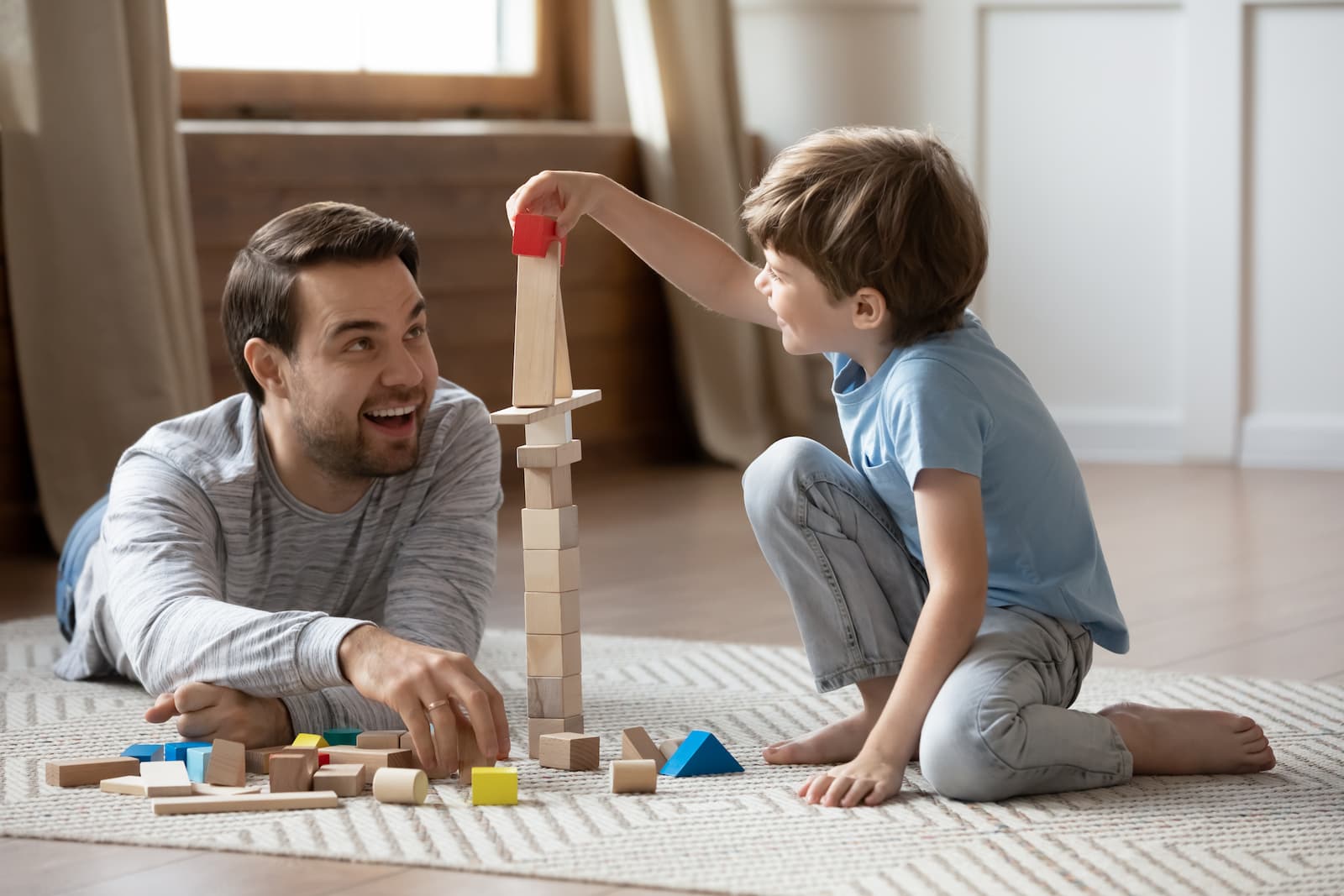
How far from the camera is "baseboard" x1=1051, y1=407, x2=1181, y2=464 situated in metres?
3.63

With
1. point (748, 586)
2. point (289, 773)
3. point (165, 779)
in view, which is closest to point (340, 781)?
point (289, 773)

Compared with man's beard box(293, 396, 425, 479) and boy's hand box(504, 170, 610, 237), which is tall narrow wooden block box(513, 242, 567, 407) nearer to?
boy's hand box(504, 170, 610, 237)

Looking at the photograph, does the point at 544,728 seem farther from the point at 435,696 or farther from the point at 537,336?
the point at 537,336

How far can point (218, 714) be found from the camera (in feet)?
4.72

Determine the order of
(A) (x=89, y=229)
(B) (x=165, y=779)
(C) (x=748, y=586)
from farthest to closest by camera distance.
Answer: (A) (x=89, y=229) < (C) (x=748, y=586) < (B) (x=165, y=779)

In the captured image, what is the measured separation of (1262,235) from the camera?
349cm

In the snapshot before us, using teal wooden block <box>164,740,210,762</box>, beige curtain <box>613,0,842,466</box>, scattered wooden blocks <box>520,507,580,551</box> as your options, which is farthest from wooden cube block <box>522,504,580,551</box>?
beige curtain <box>613,0,842,466</box>

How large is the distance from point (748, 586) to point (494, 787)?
1129mm

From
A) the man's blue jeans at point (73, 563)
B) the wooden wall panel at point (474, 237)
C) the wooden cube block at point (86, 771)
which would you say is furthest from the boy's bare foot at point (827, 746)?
the wooden wall panel at point (474, 237)

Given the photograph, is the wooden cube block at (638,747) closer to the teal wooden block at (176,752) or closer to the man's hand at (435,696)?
the man's hand at (435,696)

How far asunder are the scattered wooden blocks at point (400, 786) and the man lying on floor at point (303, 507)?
10 cm

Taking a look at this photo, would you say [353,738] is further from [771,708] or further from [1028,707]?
[1028,707]

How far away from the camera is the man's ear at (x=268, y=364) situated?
1.64m

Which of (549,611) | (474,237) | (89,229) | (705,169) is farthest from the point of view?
(705,169)
